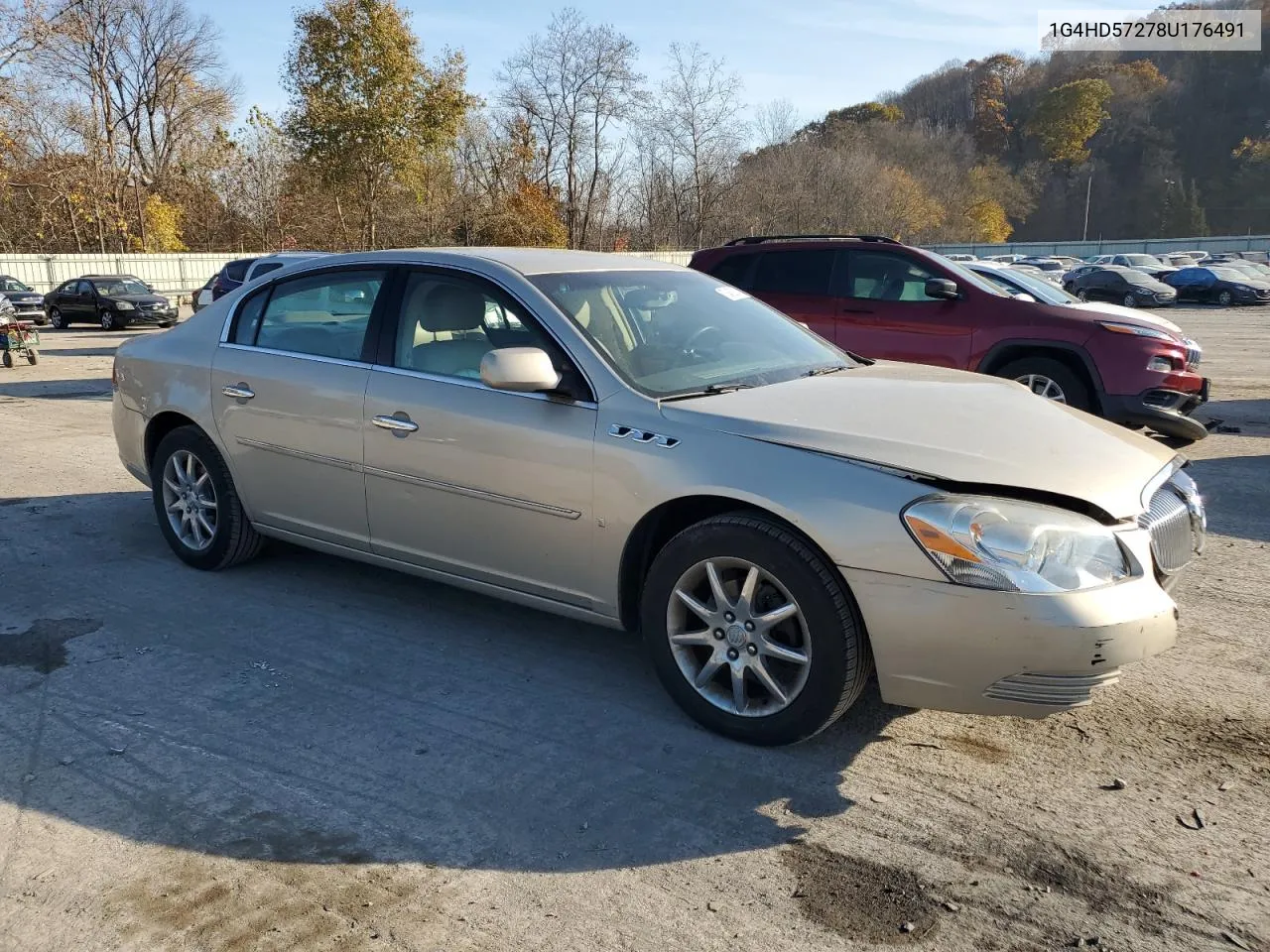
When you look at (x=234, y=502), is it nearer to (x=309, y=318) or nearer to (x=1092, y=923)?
(x=309, y=318)

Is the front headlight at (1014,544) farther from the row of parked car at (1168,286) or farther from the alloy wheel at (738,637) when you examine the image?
the row of parked car at (1168,286)

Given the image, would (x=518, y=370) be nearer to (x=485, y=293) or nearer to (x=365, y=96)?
(x=485, y=293)

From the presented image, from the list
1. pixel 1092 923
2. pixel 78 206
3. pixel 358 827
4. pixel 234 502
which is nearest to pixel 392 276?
pixel 234 502

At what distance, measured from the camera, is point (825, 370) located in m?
4.45

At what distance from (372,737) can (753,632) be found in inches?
55.4

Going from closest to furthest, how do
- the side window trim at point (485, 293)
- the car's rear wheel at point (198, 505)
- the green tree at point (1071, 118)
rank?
1. the side window trim at point (485, 293)
2. the car's rear wheel at point (198, 505)
3. the green tree at point (1071, 118)

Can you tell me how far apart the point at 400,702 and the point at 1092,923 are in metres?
2.46

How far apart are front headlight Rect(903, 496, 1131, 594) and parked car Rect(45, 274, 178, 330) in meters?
27.1

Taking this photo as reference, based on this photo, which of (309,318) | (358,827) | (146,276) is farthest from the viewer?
(146,276)

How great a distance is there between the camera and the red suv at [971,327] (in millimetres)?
8453

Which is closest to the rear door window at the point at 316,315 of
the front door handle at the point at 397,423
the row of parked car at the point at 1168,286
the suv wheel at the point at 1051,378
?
the front door handle at the point at 397,423

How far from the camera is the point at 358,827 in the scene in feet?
9.98

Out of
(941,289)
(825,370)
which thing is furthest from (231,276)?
(825,370)

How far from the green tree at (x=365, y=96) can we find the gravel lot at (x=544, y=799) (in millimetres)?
29548
